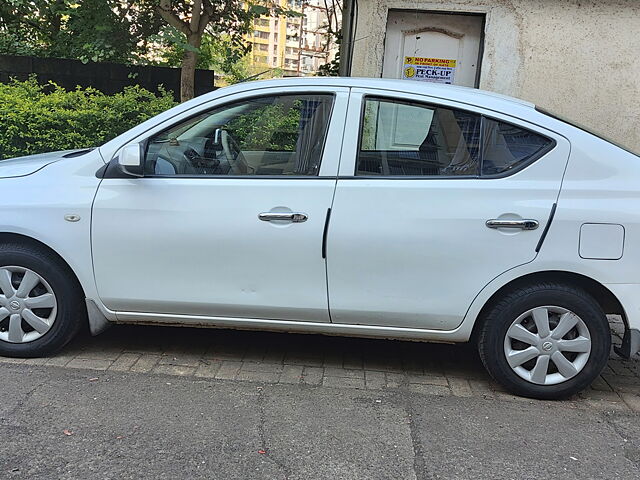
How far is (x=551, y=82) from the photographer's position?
675 cm

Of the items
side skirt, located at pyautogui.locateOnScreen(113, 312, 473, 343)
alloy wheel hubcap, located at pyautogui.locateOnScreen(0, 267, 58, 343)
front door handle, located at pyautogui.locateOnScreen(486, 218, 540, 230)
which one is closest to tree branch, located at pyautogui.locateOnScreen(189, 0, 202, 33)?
alloy wheel hubcap, located at pyautogui.locateOnScreen(0, 267, 58, 343)

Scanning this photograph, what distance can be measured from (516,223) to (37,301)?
2.76 meters

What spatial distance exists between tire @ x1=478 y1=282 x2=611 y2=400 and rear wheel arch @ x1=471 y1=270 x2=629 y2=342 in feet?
0.09

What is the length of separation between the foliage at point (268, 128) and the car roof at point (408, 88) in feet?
0.44

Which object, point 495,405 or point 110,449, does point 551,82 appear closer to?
point 495,405

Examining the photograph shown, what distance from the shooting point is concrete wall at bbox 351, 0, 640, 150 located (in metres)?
6.61

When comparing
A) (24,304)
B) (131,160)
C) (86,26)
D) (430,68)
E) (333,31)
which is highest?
(333,31)

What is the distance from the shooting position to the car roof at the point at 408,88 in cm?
340

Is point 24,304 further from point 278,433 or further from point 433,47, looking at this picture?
point 433,47

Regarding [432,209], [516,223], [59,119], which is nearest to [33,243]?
[432,209]

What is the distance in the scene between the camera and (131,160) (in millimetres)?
3373

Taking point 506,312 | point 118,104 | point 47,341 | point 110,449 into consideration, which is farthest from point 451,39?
point 110,449

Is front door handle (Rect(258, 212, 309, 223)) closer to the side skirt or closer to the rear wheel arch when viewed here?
the side skirt

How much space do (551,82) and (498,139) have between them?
3.96m
